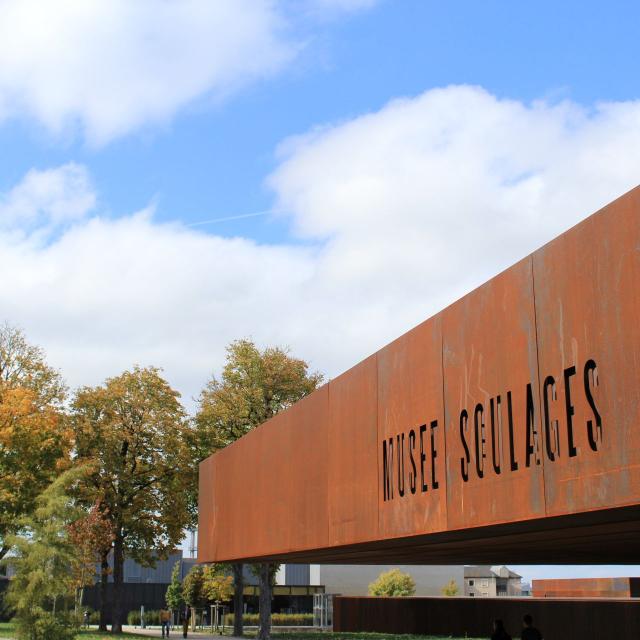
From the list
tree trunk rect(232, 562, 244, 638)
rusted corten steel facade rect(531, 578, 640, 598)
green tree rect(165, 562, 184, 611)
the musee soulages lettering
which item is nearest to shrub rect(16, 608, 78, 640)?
the musee soulages lettering

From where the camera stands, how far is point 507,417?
38.2 feet

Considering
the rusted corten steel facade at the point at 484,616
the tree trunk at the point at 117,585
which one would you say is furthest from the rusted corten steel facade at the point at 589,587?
the tree trunk at the point at 117,585

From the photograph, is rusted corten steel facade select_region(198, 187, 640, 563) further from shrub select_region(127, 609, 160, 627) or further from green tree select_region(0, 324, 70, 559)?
shrub select_region(127, 609, 160, 627)

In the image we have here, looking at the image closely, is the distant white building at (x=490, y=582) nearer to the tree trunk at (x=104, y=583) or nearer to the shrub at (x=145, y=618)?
the shrub at (x=145, y=618)

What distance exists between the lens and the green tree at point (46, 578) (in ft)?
78.5

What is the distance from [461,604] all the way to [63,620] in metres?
22.1

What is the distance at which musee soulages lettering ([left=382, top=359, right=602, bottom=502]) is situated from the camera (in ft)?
33.6

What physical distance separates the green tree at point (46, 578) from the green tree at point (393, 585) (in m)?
46.8

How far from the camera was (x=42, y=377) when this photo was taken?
45.3 meters

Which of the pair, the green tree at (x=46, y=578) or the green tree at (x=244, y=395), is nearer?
the green tree at (x=46, y=578)

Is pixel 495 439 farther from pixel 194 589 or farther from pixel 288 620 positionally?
pixel 288 620

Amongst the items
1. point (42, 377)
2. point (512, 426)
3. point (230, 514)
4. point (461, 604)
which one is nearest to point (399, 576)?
point (461, 604)

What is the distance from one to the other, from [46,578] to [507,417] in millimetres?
17349

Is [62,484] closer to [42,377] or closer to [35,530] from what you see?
[35,530]
